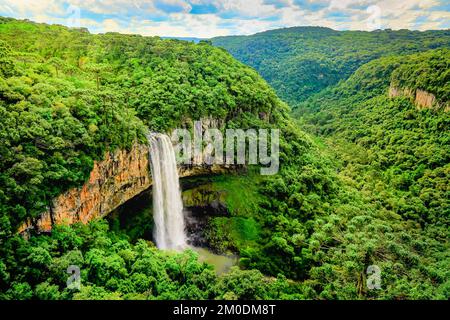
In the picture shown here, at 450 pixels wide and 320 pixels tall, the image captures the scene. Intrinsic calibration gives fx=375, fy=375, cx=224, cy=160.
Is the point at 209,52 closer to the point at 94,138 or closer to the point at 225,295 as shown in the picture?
the point at 94,138

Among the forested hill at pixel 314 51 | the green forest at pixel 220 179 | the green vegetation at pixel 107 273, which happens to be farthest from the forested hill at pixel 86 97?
the forested hill at pixel 314 51

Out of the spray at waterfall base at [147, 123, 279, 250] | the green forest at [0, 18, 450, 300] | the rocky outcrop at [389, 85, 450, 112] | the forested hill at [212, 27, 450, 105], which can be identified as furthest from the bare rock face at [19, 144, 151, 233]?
the forested hill at [212, 27, 450, 105]

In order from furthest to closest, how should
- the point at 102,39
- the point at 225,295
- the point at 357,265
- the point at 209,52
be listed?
the point at 209,52 → the point at 102,39 → the point at 357,265 → the point at 225,295

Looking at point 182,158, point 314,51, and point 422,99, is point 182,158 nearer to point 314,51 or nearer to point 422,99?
point 422,99

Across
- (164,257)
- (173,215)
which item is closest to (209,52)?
(173,215)

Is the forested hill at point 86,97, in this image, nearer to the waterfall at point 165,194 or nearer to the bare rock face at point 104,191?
the bare rock face at point 104,191

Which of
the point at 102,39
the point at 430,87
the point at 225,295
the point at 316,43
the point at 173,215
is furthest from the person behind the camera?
the point at 316,43
